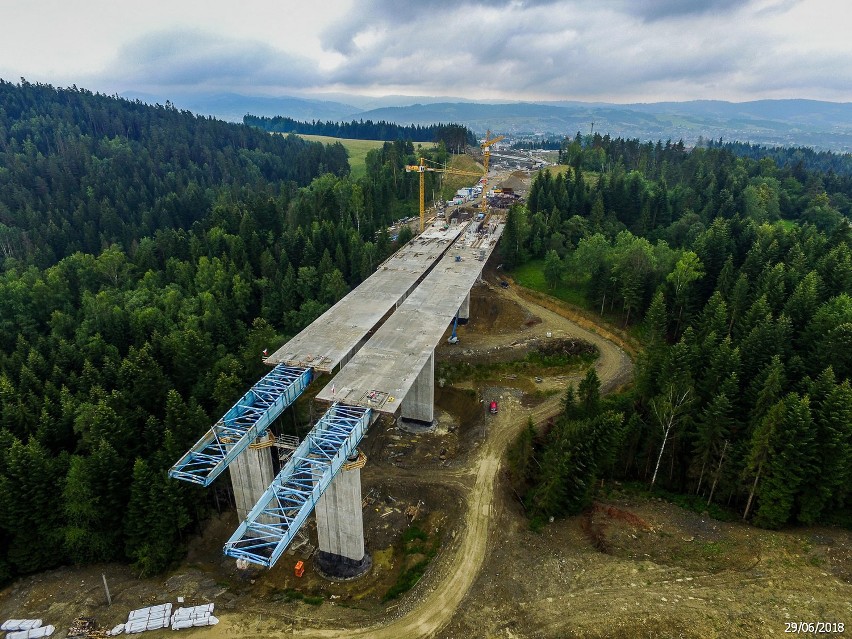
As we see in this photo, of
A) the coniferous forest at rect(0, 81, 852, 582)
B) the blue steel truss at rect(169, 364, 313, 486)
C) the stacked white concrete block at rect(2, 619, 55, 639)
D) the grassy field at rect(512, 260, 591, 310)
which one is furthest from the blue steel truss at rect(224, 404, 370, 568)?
the grassy field at rect(512, 260, 591, 310)

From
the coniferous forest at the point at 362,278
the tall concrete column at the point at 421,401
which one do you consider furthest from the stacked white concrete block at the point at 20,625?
the tall concrete column at the point at 421,401

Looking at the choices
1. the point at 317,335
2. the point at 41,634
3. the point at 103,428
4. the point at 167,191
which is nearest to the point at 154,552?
the point at 41,634

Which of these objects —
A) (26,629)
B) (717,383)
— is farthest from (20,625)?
(717,383)

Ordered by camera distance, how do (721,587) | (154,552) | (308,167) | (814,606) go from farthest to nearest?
(308,167) → (154,552) → (721,587) → (814,606)

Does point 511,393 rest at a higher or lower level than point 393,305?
lower

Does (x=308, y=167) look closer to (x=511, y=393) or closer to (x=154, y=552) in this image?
(x=511, y=393)
